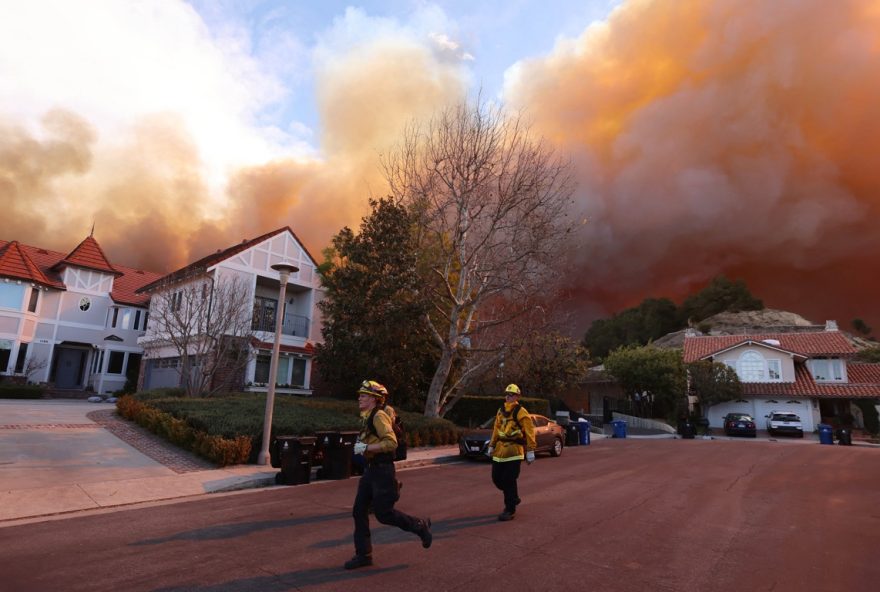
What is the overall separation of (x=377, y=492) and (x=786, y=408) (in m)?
43.6

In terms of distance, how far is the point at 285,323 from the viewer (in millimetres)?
28328

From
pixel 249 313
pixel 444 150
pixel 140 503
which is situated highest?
pixel 444 150

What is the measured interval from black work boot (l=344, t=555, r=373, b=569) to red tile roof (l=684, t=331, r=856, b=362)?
135 feet

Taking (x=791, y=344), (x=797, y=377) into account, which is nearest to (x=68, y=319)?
(x=797, y=377)

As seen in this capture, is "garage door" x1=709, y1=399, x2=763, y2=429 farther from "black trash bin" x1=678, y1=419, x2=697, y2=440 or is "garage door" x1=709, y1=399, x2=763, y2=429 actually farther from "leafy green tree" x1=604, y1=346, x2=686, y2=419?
"black trash bin" x1=678, y1=419, x2=697, y2=440

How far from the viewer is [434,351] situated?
876 inches

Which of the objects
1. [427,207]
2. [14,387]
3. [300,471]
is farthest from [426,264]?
[14,387]

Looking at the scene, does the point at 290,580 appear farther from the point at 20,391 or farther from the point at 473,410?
the point at 20,391

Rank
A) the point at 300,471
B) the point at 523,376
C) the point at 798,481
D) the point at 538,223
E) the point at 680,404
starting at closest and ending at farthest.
Result: 1. the point at 300,471
2. the point at 798,481
3. the point at 538,223
4. the point at 523,376
5. the point at 680,404

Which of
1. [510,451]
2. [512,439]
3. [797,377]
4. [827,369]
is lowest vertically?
[510,451]

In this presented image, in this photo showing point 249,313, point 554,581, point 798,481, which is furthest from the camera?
point 249,313

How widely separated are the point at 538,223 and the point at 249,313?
1470cm

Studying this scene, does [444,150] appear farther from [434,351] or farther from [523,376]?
[523,376]

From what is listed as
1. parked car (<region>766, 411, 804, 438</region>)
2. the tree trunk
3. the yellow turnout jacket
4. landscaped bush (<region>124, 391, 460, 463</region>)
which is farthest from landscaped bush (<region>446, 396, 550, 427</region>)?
the yellow turnout jacket
